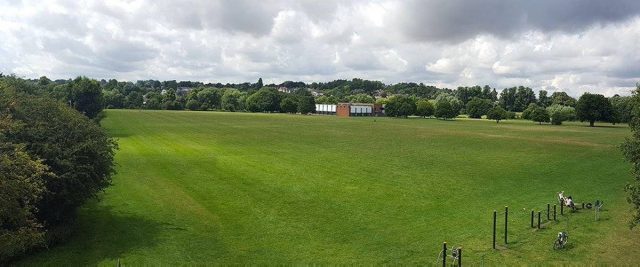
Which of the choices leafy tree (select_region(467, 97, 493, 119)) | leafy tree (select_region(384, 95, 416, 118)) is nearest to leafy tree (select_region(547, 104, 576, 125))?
leafy tree (select_region(467, 97, 493, 119))

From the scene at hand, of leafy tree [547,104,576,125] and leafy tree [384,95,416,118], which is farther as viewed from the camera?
leafy tree [384,95,416,118]

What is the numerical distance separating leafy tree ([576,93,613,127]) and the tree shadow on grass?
13162cm

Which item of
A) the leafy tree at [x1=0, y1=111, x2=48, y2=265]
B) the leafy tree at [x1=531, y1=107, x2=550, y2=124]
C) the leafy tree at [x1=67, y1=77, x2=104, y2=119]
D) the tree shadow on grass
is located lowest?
the tree shadow on grass

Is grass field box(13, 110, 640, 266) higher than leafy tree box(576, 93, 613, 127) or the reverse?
the reverse

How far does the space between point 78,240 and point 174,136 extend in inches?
2066

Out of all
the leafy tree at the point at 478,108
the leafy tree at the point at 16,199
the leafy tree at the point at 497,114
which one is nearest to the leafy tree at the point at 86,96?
the leafy tree at the point at 16,199

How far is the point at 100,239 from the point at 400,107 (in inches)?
6518

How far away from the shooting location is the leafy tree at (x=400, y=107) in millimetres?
180675

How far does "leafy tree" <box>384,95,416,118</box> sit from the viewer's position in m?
181

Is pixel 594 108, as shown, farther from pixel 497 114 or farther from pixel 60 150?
pixel 60 150

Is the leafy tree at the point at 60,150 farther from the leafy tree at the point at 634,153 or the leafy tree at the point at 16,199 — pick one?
the leafy tree at the point at 634,153

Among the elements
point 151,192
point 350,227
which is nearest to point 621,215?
point 350,227

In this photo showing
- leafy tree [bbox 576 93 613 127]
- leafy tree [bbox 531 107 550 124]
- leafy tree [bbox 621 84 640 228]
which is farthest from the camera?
leafy tree [bbox 531 107 550 124]

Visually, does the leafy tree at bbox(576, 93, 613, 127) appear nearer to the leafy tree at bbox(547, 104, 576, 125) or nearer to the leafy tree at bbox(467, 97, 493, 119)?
the leafy tree at bbox(547, 104, 576, 125)
